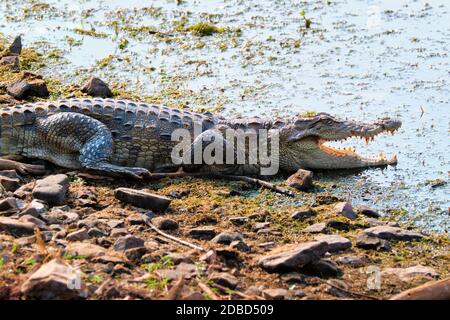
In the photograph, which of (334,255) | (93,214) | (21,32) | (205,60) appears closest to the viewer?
(334,255)

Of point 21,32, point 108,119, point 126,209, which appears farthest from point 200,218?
point 21,32

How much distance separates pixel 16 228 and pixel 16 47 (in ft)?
19.2

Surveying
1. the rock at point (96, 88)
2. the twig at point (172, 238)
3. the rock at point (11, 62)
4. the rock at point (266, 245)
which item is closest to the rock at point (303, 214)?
the rock at point (266, 245)

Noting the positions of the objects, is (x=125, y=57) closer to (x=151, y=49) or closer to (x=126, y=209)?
(x=151, y=49)

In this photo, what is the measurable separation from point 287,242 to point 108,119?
8.64 feet

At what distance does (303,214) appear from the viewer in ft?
22.1

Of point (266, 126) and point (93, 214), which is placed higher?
point (266, 126)

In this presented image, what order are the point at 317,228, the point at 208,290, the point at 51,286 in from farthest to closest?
the point at 317,228, the point at 208,290, the point at 51,286

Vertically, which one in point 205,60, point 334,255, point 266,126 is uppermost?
point 205,60

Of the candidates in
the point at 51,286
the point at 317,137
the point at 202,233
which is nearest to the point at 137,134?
the point at 317,137

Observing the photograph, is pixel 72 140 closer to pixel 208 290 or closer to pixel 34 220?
pixel 34 220

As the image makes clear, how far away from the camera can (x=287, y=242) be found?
6195mm

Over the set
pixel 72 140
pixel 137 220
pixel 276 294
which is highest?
pixel 72 140

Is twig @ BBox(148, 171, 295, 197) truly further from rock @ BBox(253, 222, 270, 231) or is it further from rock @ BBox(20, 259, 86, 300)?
rock @ BBox(20, 259, 86, 300)
